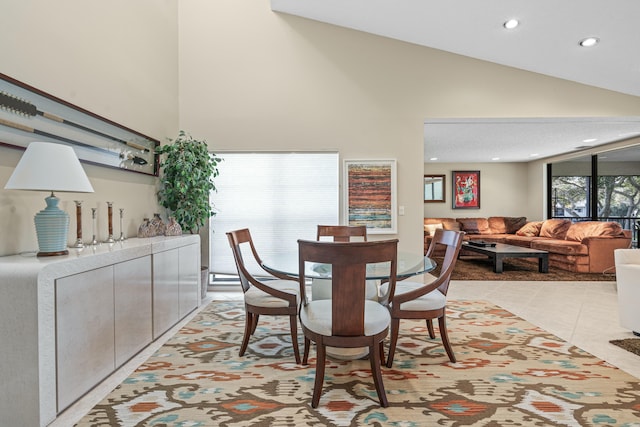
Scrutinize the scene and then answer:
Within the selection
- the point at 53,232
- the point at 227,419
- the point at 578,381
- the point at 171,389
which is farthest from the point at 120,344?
the point at 578,381

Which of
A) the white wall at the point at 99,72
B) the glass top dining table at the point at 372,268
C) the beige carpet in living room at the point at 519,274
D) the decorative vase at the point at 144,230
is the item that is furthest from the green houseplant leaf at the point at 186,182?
the beige carpet in living room at the point at 519,274

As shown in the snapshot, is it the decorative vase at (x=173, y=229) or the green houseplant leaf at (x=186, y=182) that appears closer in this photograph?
the decorative vase at (x=173, y=229)

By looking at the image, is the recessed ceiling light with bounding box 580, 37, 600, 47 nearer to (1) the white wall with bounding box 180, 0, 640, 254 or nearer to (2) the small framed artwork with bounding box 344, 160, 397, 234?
(1) the white wall with bounding box 180, 0, 640, 254

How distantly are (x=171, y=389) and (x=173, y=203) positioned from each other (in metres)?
2.23

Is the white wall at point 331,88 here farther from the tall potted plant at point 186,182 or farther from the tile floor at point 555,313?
the tile floor at point 555,313

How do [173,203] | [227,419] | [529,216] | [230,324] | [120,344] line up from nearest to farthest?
[227,419] < [120,344] < [230,324] < [173,203] < [529,216]

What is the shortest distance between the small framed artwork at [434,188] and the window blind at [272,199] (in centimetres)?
565

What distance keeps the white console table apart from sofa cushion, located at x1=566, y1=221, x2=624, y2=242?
698cm

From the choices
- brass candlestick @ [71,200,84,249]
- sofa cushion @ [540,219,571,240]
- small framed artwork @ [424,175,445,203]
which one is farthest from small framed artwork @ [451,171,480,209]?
brass candlestick @ [71,200,84,249]

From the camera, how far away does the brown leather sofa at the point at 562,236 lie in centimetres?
572

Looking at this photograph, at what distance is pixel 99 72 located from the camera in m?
2.79

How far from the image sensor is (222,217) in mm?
4348

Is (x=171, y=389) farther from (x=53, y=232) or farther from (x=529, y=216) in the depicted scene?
(x=529, y=216)

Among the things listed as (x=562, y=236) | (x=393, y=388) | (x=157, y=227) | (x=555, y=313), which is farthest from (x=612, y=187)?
(x=157, y=227)
